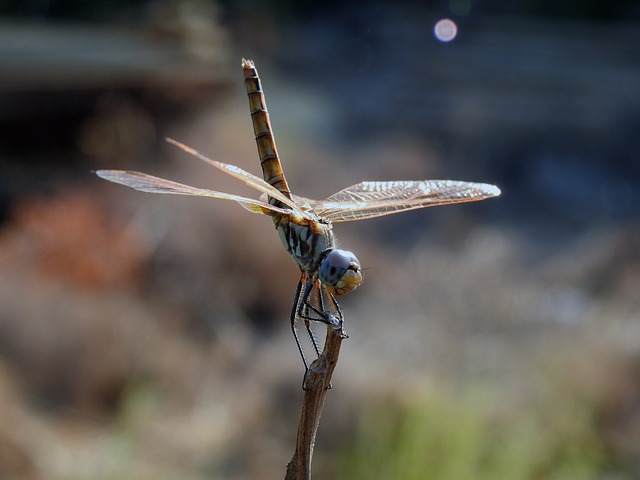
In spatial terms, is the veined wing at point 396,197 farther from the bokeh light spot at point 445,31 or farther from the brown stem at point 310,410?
the bokeh light spot at point 445,31

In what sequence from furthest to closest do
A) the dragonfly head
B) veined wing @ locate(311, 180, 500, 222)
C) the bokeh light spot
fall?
the bokeh light spot → veined wing @ locate(311, 180, 500, 222) → the dragonfly head

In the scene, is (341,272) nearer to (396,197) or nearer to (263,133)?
(396,197)

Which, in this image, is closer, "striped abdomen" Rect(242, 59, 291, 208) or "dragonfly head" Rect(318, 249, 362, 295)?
"dragonfly head" Rect(318, 249, 362, 295)

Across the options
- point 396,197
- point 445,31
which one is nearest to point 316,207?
point 396,197

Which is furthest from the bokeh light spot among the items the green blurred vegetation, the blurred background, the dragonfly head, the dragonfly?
the dragonfly head

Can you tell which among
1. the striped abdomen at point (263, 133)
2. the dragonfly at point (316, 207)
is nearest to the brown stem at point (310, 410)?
the dragonfly at point (316, 207)

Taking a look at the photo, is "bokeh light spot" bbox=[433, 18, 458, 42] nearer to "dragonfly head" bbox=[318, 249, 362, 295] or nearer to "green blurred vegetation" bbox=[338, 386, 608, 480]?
"green blurred vegetation" bbox=[338, 386, 608, 480]

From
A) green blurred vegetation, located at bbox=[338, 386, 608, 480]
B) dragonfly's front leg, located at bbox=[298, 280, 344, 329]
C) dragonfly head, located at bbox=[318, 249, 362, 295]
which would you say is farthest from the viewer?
green blurred vegetation, located at bbox=[338, 386, 608, 480]

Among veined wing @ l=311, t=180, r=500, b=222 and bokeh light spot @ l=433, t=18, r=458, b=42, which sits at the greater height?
bokeh light spot @ l=433, t=18, r=458, b=42
